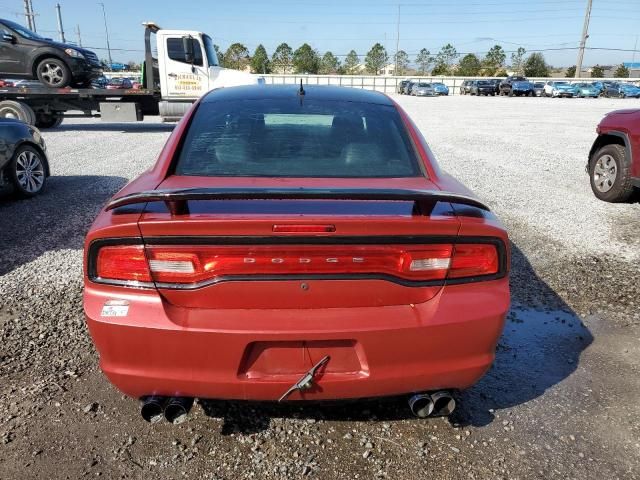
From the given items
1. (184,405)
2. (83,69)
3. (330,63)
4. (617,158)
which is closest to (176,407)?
(184,405)

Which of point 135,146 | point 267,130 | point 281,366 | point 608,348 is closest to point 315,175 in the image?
point 267,130

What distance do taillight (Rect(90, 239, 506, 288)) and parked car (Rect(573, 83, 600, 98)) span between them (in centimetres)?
5248

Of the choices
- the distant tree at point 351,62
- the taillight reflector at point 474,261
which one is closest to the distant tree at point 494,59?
the distant tree at point 351,62

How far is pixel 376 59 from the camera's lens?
95438 millimetres

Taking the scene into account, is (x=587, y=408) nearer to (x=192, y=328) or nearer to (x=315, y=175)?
(x=315, y=175)

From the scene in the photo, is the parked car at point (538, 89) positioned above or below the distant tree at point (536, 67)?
below

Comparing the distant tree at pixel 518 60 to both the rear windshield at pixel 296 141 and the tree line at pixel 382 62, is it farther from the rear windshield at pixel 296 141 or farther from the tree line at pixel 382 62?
the rear windshield at pixel 296 141

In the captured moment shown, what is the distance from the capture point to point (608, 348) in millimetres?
3316

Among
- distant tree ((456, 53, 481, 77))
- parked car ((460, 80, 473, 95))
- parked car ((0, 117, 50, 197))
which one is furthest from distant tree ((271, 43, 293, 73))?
parked car ((0, 117, 50, 197))

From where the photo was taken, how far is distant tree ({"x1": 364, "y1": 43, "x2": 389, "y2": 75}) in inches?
3730

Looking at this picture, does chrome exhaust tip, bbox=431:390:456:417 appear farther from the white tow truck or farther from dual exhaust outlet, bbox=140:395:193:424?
the white tow truck

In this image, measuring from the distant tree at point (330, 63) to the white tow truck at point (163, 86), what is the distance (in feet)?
271

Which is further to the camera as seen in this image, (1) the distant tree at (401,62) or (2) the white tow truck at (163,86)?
(1) the distant tree at (401,62)

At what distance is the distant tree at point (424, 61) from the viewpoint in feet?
328
